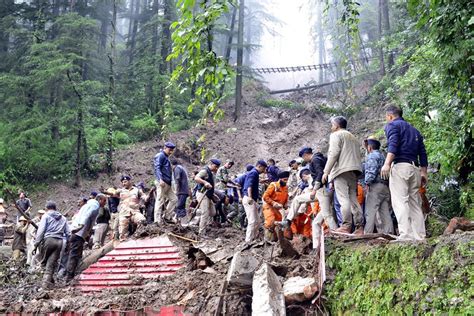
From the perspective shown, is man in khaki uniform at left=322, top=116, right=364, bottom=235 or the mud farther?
man in khaki uniform at left=322, top=116, right=364, bottom=235

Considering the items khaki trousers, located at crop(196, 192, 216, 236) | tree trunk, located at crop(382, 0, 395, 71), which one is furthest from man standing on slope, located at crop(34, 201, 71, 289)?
tree trunk, located at crop(382, 0, 395, 71)

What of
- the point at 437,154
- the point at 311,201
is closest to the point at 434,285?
the point at 311,201

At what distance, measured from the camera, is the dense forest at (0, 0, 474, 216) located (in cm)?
787

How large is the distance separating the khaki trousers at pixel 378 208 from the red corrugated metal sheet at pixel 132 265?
3.78 m

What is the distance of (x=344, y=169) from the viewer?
7.48 m

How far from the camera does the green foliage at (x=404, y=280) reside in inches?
172

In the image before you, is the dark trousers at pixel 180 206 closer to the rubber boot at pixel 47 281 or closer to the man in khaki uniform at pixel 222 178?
the man in khaki uniform at pixel 222 178

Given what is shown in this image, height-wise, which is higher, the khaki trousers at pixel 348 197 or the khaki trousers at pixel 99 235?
the khaki trousers at pixel 348 197

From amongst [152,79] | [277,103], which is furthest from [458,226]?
[277,103]

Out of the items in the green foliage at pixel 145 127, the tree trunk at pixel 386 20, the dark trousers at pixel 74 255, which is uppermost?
the tree trunk at pixel 386 20

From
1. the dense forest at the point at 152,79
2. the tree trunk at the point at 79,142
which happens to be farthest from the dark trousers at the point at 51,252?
the tree trunk at the point at 79,142

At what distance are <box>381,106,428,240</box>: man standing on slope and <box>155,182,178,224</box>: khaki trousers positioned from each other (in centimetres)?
660

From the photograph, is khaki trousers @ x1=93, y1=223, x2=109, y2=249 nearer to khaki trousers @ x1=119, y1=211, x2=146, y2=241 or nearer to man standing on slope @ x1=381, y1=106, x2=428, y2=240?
khaki trousers @ x1=119, y1=211, x2=146, y2=241

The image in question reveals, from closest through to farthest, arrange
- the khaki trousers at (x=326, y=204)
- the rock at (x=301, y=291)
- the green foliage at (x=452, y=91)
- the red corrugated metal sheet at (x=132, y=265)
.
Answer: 1. the rock at (x=301, y=291)
2. the green foliage at (x=452, y=91)
3. the khaki trousers at (x=326, y=204)
4. the red corrugated metal sheet at (x=132, y=265)
